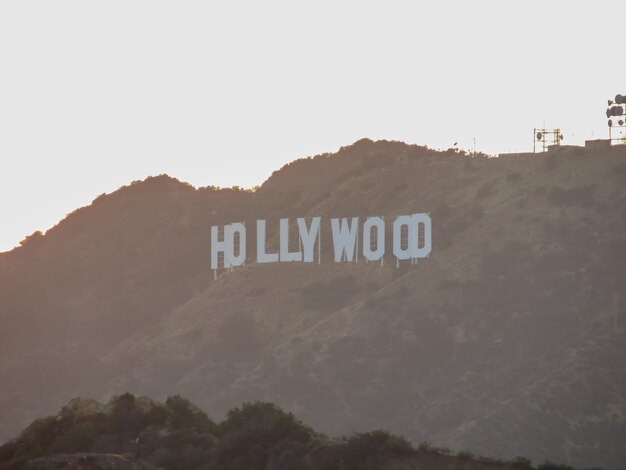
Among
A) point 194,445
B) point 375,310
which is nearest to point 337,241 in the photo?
point 375,310

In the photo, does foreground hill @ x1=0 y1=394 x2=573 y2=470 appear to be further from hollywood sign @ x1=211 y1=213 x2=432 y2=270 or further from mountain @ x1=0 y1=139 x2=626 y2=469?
hollywood sign @ x1=211 y1=213 x2=432 y2=270

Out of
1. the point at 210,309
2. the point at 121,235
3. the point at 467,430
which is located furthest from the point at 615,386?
the point at 121,235

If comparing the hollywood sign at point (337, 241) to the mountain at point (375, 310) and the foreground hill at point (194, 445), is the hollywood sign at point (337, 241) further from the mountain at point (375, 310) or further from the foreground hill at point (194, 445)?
the foreground hill at point (194, 445)

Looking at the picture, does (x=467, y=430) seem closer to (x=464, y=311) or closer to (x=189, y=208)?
(x=464, y=311)

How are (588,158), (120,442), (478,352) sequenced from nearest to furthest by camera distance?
(120,442) < (478,352) < (588,158)

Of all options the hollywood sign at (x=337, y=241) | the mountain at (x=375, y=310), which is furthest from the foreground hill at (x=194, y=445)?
the hollywood sign at (x=337, y=241)

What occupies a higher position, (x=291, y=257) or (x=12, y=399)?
(x=291, y=257)

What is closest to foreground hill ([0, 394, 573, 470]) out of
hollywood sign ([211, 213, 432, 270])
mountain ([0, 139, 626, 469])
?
mountain ([0, 139, 626, 469])
